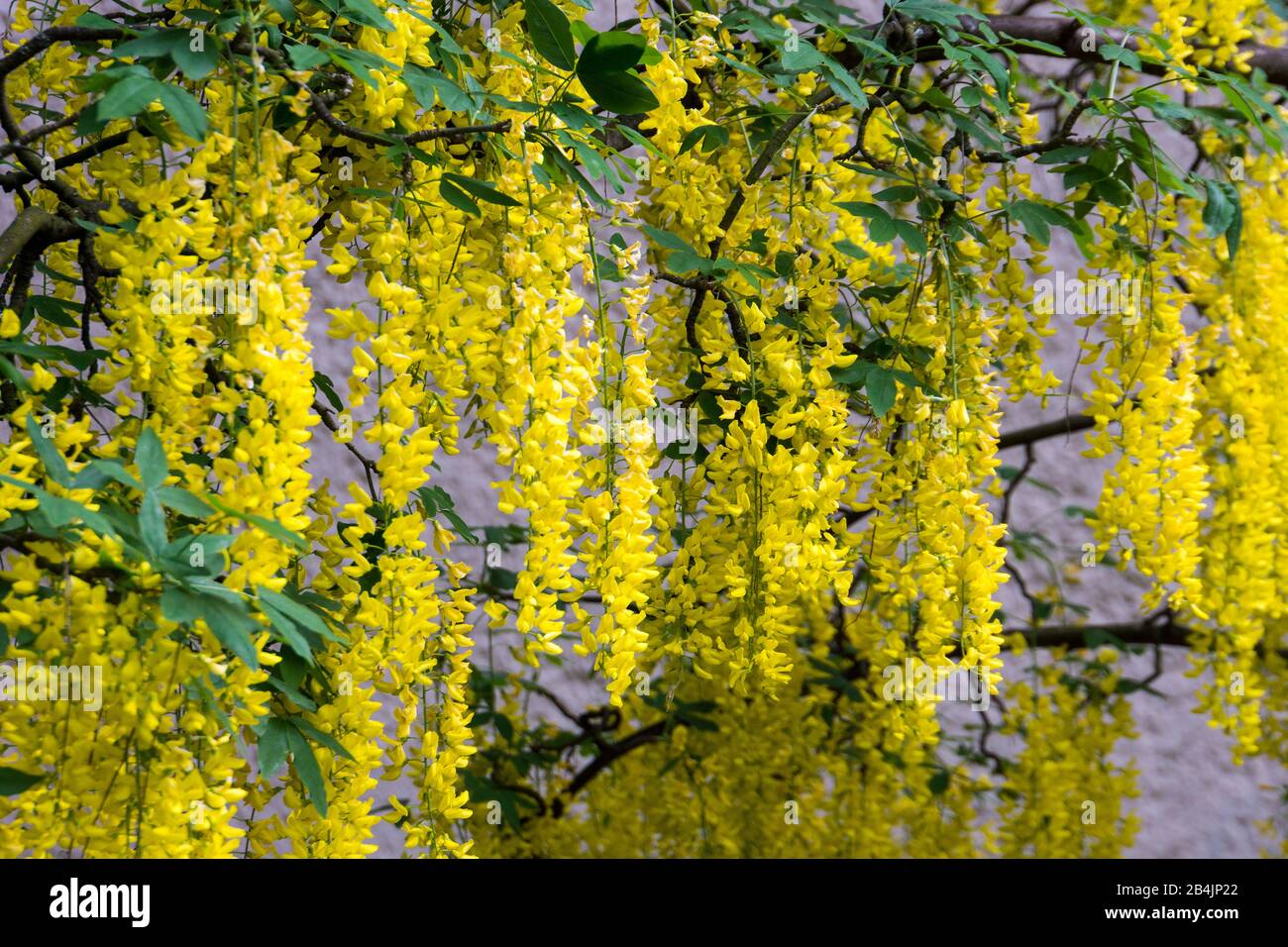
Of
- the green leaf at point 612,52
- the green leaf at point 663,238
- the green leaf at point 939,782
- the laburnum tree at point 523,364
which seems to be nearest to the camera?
the laburnum tree at point 523,364

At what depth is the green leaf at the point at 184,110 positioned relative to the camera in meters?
0.82

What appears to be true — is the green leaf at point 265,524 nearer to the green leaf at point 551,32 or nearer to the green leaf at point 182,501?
the green leaf at point 182,501

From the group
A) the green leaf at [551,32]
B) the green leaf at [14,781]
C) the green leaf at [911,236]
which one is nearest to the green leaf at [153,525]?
the green leaf at [14,781]

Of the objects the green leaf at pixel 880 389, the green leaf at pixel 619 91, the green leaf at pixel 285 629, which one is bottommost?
the green leaf at pixel 285 629

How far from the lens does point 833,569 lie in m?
1.16

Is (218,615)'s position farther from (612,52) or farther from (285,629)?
(612,52)

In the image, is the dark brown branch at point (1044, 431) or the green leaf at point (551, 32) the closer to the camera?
the green leaf at point (551, 32)

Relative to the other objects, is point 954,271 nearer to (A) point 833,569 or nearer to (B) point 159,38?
(A) point 833,569

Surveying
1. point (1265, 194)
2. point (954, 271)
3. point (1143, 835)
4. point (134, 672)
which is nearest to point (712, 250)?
point (954, 271)

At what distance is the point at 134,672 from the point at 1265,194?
1.51 metres

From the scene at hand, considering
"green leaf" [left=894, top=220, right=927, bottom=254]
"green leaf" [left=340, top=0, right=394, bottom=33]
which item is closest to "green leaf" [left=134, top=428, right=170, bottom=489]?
"green leaf" [left=340, top=0, right=394, bottom=33]

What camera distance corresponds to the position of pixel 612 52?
97 cm

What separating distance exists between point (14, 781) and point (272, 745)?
0.59ft

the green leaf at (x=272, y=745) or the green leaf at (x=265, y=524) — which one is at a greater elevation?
the green leaf at (x=265, y=524)
